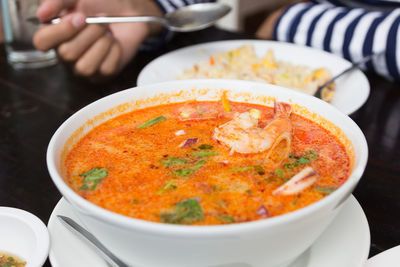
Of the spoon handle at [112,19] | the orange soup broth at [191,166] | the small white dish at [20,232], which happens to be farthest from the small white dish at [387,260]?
the spoon handle at [112,19]

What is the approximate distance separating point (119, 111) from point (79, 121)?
177 millimetres

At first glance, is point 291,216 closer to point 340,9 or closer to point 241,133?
point 241,133

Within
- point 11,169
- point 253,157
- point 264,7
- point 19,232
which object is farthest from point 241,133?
point 264,7

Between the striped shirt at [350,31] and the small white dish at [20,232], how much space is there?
1.91 meters

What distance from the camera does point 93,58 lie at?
7.90 ft

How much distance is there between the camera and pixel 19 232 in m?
1.16

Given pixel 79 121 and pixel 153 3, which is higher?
pixel 79 121

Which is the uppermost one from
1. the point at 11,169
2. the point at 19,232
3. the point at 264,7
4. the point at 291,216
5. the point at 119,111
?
the point at 291,216

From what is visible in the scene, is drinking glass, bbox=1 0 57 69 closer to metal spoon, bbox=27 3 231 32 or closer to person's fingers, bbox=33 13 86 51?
metal spoon, bbox=27 3 231 32

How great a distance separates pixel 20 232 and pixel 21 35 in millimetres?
1786

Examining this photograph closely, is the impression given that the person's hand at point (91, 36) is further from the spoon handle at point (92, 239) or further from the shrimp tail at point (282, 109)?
the spoon handle at point (92, 239)

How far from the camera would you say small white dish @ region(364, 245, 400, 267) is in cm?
106

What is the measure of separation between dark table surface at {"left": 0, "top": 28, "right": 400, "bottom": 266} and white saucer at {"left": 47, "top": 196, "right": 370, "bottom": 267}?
23 cm

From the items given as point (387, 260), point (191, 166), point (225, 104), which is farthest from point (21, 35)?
point (387, 260)
